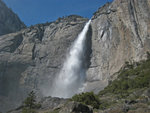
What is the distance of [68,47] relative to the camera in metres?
68.9

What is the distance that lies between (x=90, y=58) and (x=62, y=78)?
1064cm

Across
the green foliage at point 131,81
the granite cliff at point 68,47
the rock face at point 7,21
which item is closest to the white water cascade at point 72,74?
the granite cliff at point 68,47

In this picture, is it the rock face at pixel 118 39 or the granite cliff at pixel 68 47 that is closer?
the rock face at pixel 118 39

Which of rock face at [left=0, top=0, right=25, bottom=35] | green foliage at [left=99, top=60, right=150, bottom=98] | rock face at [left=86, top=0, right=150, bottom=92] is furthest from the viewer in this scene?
rock face at [left=0, top=0, right=25, bottom=35]

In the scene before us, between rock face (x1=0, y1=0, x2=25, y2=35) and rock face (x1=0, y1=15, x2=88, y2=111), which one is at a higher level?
rock face (x1=0, y1=0, x2=25, y2=35)

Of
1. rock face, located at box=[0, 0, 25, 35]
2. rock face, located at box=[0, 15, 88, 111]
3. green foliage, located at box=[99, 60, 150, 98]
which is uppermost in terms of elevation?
rock face, located at box=[0, 0, 25, 35]

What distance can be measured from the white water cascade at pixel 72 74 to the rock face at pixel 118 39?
3201 mm

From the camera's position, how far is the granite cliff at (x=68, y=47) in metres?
53.4

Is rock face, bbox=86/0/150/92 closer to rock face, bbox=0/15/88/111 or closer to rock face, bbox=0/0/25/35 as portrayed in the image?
rock face, bbox=0/15/88/111

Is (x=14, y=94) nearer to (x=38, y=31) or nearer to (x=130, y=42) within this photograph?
(x=38, y=31)

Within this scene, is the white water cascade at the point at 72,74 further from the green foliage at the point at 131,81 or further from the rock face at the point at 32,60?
the green foliage at the point at 131,81

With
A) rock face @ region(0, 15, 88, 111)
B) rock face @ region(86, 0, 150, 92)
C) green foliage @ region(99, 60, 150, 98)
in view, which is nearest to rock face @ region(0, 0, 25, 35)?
rock face @ region(0, 15, 88, 111)

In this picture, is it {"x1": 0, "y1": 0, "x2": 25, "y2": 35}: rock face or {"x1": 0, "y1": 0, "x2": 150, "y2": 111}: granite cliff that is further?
{"x1": 0, "y1": 0, "x2": 25, "y2": 35}: rock face

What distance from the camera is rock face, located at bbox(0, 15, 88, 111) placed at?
64.6 metres
